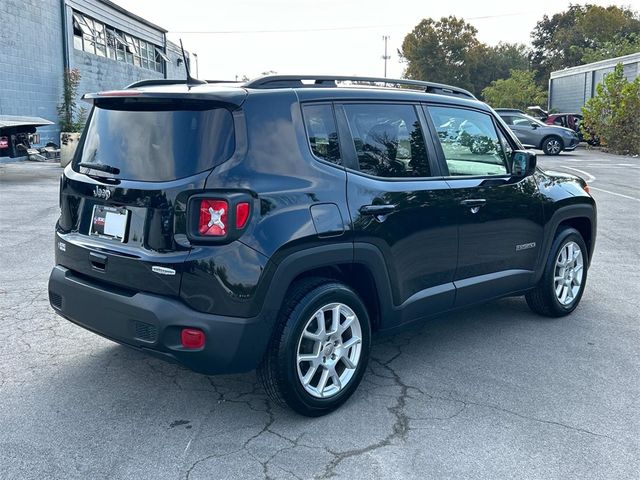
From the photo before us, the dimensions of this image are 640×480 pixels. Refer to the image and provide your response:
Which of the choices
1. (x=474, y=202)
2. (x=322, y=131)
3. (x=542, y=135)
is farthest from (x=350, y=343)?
(x=542, y=135)

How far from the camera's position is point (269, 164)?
338 cm

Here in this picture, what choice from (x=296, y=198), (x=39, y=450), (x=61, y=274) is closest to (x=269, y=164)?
(x=296, y=198)

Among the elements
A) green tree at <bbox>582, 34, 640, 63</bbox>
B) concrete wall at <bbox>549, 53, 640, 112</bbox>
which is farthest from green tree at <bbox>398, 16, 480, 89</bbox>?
concrete wall at <bbox>549, 53, 640, 112</bbox>

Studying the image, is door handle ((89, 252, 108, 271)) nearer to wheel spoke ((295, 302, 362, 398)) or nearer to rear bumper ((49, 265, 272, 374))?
rear bumper ((49, 265, 272, 374))

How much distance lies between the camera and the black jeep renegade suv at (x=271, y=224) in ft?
10.6

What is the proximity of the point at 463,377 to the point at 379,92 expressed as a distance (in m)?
1.92

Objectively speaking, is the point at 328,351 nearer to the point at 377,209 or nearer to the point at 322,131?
the point at 377,209

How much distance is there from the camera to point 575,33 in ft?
189

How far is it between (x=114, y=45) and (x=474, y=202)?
26133 millimetres

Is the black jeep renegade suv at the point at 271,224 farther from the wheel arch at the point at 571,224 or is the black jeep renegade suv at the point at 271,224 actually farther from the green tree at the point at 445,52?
the green tree at the point at 445,52

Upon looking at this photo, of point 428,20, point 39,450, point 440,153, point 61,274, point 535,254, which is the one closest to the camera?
point 39,450

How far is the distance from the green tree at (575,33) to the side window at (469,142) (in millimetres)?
49818

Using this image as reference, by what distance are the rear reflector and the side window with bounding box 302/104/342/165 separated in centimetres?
118

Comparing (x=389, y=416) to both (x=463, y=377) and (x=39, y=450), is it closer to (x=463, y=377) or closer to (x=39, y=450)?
(x=463, y=377)
